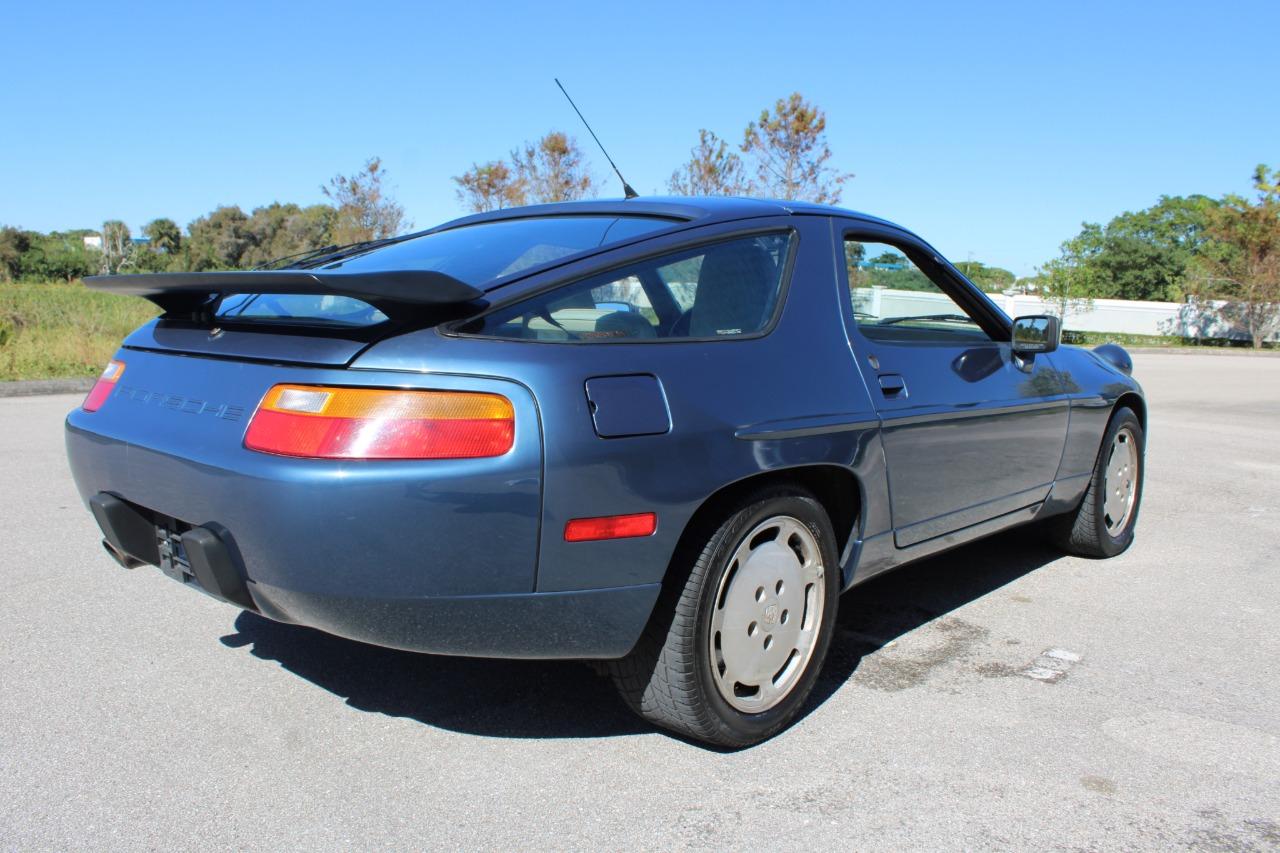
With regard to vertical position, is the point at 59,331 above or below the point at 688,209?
below

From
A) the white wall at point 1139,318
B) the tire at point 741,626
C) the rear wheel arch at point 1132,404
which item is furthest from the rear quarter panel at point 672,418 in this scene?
the white wall at point 1139,318

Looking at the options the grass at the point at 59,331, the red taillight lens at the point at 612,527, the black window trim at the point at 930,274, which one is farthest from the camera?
the grass at the point at 59,331

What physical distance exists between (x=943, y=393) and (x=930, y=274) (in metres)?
0.61

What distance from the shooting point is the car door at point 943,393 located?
3330mm

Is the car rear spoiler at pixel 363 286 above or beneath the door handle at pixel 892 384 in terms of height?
above

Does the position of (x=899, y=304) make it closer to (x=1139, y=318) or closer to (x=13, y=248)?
(x=1139, y=318)

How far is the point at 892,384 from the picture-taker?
130 inches

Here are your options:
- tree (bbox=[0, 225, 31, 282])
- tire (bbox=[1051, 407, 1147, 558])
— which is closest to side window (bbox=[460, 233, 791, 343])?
tire (bbox=[1051, 407, 1147, 558])

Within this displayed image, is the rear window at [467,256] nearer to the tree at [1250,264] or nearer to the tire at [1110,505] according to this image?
the tire at [1110,505]

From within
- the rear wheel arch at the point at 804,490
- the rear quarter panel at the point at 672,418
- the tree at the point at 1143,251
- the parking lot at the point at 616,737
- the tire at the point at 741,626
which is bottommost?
the parking lot at the point at 616,737

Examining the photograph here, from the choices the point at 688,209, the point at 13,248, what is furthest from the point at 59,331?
the point at 13,248

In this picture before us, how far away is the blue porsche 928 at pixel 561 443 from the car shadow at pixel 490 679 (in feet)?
1.21

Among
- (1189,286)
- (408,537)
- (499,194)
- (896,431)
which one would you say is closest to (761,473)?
(896,431)

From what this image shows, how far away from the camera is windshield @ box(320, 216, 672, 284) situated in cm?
279
